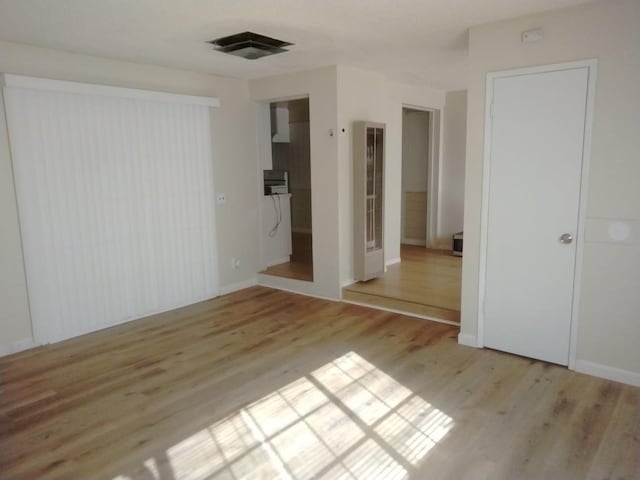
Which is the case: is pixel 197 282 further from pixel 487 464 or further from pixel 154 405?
pixel 487 464

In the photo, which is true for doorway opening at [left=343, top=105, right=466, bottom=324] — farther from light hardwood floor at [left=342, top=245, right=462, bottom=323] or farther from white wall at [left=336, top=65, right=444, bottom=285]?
white wall at [left=336, top=65, right=444, bottom=285]

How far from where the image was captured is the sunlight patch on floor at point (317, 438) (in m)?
2.31

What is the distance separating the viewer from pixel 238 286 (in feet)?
18.8

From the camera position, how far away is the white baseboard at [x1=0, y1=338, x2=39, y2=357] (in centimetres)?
380

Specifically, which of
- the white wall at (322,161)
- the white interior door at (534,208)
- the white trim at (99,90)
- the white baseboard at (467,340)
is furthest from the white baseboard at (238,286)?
the white interior door at (534,208)

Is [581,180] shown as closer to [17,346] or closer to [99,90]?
[99,90]

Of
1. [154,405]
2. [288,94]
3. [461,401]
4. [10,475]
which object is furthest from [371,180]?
[10,475]

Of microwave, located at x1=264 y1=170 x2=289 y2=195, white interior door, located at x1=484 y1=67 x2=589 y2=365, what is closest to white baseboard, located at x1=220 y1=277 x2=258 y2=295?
microwave, located at x1=264 y1=170 x2=289 y2=195

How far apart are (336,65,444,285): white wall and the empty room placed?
0.04m

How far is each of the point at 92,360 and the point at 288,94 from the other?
3469mm

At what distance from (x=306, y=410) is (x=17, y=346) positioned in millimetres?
2770

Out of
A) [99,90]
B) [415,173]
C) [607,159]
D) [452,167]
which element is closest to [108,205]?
[99,90]

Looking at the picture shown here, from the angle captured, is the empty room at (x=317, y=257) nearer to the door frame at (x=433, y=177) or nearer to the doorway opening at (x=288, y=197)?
the doorway opening at (x=288, y=197)

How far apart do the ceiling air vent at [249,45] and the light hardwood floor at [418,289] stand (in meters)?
2.65
